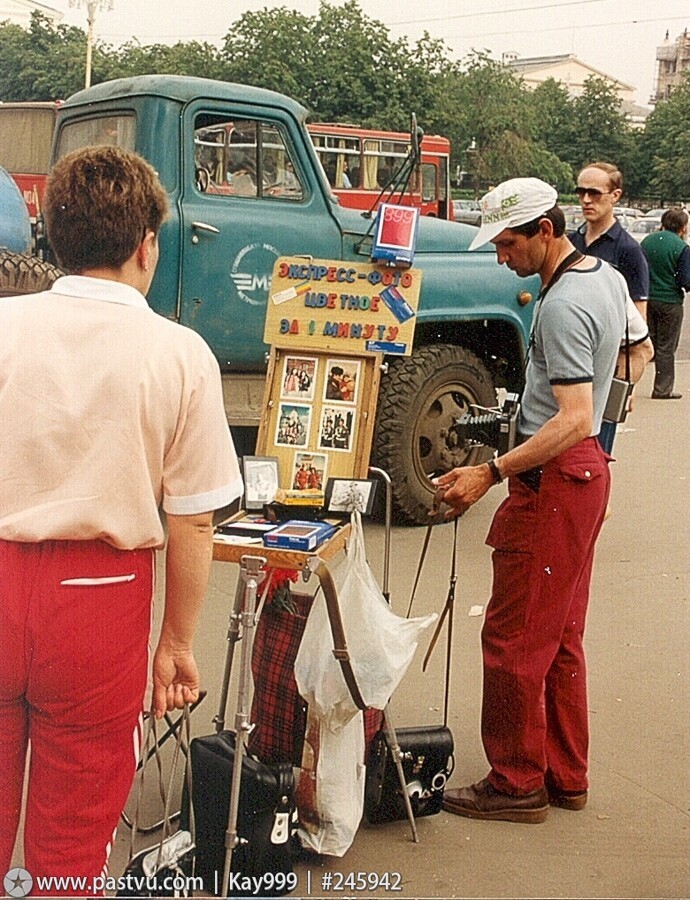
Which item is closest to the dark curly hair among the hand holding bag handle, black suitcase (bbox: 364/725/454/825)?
the hand holding bag handle

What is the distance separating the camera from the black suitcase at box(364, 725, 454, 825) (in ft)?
10.7

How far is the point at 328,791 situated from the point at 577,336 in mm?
1365

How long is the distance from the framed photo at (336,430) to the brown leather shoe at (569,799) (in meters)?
1.21

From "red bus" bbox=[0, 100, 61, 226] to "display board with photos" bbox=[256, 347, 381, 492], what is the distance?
807 centimetres

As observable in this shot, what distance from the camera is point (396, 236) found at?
3.72 meters

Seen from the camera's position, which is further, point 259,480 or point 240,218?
point 240,218

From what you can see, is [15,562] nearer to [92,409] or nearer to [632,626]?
[92,409]

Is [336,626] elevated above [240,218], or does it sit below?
below

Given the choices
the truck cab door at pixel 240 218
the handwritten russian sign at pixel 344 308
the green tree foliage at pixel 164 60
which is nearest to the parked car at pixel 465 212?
the green tree foliage at pixel 164 60

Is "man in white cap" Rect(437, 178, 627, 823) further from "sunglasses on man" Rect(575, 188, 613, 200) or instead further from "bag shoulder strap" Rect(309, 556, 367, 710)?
"sunglasses on man" Rect(575, 188, 613, 200)

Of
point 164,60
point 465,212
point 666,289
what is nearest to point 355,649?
point 666,289

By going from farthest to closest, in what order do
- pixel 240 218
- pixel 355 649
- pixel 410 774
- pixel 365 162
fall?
pixel 365 162 → pixel 240 218 → pixel 410 774 → pixel 355 649

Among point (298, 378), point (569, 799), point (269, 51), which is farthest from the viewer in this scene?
point (269, 51)

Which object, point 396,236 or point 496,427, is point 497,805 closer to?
point 496,427
